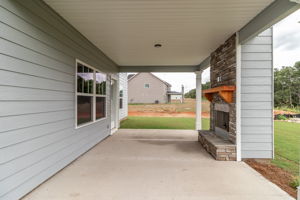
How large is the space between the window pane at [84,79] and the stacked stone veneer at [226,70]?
348 centimetres

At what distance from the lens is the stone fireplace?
3.60 meters

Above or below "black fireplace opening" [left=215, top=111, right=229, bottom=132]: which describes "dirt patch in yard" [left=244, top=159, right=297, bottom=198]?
below

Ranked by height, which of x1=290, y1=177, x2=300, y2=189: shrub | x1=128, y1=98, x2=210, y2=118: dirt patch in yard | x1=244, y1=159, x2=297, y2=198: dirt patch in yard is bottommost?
x1=244, y1=159, x2=297, y2=198: dirt patch in yard

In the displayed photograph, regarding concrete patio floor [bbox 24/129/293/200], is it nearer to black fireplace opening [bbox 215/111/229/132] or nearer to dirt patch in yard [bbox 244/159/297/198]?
dirt patch in yard [bbox 244/159/297/198]

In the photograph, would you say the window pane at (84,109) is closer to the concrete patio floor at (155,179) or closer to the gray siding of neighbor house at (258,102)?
the concrete patio floor at (155,179)

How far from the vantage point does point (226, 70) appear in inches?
160

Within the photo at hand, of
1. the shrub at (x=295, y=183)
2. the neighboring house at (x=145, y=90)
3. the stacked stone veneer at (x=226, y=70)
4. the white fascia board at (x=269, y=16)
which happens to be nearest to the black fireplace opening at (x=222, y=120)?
the stacked stone veneer at (x=226, y=70)

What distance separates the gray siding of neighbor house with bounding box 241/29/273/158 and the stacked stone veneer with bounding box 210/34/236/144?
21cm

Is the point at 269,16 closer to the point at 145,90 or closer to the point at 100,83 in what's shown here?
the point at 100,83

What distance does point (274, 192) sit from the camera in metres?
2.36

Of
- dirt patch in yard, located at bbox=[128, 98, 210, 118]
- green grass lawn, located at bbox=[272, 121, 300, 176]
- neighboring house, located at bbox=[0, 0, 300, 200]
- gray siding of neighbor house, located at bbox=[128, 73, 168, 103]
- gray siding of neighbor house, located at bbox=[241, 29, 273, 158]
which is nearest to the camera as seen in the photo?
neighboring house, located at bbox=[0, 0, 300, 200]

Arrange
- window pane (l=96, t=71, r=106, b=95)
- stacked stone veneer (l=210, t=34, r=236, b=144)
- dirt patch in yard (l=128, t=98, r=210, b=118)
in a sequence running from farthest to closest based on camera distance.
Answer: dirt patch in yard (l=128, t=98, r=210, b=118), window pane (l=96, t=71, r=106, b=95), stacked stone veneer (l=210, t=34, r=236, b=144)

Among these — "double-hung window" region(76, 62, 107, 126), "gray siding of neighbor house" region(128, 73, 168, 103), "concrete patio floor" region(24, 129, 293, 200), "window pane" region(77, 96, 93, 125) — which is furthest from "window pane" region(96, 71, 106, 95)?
"gray siding of neighbor house" region(128, 73, 168, 103)

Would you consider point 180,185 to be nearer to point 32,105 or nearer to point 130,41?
point 32,105
